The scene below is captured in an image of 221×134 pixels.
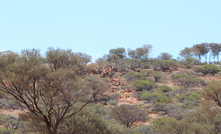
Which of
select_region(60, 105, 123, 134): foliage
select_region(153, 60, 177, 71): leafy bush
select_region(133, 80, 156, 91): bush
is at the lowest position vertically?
select_region(60, 105, 123, 134): foliage

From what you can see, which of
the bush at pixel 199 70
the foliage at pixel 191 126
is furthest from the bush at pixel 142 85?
the foliage at pixel 191 126

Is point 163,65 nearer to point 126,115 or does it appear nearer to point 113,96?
point 113,96

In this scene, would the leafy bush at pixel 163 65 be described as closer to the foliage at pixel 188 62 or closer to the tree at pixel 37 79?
the foliage at pixel 188 62

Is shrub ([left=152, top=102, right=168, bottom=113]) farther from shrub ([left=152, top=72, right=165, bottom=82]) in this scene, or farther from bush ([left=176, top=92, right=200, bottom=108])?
shrub ([left=152, top=72, right=165, bottom=82])

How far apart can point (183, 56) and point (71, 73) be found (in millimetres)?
49909

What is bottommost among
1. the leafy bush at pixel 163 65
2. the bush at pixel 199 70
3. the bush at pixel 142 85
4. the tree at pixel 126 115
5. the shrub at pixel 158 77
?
the tree at pixel 126 115

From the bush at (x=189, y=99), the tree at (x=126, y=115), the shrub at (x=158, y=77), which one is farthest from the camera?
the shrub at (x=158, y=77)

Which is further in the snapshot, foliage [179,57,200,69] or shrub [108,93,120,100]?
foliage [179,57,200,69]

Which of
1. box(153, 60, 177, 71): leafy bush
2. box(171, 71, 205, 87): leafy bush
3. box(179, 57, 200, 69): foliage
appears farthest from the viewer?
box(179, 57, 200, 69): foliage

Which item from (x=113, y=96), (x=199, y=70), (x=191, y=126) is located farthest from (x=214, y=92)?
(x=199, y=70)

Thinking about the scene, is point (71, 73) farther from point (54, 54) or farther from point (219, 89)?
point (219, 89)

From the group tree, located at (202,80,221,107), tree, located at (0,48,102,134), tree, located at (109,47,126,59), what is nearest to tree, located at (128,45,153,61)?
tree, located at (109,47,126,59)

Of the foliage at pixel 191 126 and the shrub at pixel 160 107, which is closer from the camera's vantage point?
the foliage at pixel 191 126

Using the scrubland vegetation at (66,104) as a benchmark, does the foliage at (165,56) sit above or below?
above
